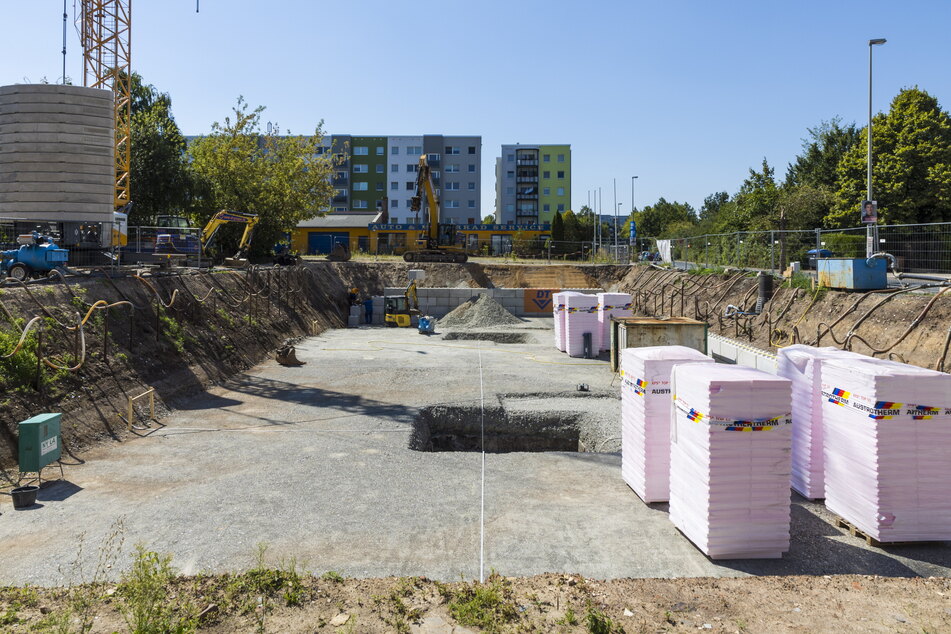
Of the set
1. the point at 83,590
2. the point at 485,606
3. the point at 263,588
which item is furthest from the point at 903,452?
the point at 83,590

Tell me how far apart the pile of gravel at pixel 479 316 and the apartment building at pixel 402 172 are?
2003 inches

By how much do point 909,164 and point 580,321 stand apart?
29.1m

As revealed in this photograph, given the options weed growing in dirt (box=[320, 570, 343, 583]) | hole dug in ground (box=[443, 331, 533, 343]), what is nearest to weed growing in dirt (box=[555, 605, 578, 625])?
weed growing in dirt (box=[320, 570, 343, 583])

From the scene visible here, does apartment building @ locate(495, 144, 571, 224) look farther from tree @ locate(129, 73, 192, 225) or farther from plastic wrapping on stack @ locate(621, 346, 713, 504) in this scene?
plastic wrapping on stack @ locate(621, 346, 713, 504)

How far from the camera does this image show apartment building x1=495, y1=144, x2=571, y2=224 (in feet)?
285

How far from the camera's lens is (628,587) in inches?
236

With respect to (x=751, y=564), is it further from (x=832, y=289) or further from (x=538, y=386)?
(x=832, y=289)

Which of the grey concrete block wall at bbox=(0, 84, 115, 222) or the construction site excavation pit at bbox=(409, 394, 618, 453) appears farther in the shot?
the grey concrete block wall at bbox=(0, 84, 115, 222)

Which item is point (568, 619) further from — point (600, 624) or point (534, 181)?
point (534, 181)

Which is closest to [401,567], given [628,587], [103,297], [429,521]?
[429,521]

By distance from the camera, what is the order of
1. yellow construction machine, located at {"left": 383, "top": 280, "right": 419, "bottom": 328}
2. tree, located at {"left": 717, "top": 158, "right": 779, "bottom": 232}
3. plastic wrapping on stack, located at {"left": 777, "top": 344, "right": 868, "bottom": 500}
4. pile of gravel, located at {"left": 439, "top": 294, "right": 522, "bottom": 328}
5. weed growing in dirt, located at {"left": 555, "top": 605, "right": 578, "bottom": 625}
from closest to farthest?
weed growing in dirt, located at {"left": 555, "top": 605, "right": 578, "bottom": 625}
plastic wrapping on stack, located at {"left": 777, "top": 344, "right": 868, "bottom": 500}
pile of gravel, located at {"left": 439, "top": 294, "right": 522, "bottom": 328}
yellow construction machine, located at {"left": 383, "top": 280, "right": 419, "bottom": 328}
tree, located at {"left": 717, "top": 158, "right": 779, "bottom": 232}

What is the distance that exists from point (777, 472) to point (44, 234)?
19836mm

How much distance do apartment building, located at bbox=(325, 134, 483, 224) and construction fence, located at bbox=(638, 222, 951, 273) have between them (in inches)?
1947

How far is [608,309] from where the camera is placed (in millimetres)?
20625
